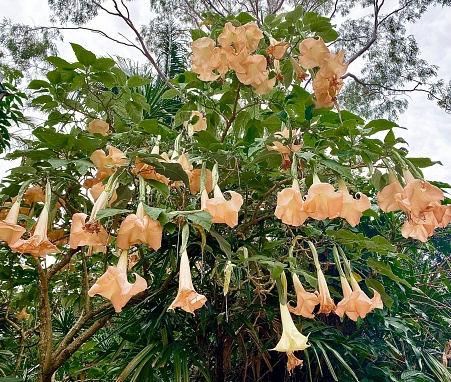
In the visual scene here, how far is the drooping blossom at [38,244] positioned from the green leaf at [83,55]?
414mm

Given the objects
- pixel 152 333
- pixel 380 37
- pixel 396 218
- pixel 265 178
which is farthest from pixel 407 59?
pixel 152 333

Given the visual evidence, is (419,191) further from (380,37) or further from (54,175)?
(380,37)

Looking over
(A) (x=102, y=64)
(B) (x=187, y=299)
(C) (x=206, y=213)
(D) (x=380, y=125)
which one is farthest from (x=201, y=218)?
(A) (x=102, y=64)

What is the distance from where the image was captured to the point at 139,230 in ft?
2.40

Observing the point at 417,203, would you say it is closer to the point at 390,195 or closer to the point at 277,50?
the point at 390,195

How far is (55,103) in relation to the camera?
1.19 metres

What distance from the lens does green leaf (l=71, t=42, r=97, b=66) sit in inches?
40.0

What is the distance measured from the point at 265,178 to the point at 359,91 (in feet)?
16.7

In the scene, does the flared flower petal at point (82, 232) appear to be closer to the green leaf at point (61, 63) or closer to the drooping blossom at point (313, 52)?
the green leaf at point (61, 63)

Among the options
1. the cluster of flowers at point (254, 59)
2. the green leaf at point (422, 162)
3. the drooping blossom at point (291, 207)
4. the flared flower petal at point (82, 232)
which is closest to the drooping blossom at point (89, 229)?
the flared flower petal at point (82, 232)

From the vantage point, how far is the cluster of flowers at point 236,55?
94 cm

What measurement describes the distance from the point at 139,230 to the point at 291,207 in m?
0.30

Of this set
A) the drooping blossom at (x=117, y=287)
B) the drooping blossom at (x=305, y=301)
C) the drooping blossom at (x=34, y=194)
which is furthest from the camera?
the drooping blossom at (x=34, y=194)

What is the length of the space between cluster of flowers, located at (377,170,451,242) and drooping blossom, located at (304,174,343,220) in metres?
0.14
